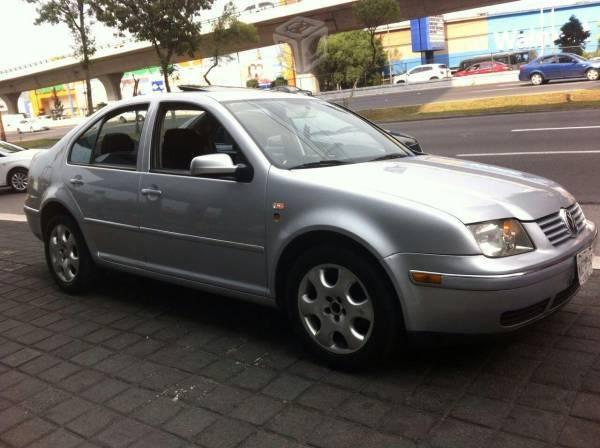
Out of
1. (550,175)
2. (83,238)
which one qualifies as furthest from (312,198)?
(550,175)

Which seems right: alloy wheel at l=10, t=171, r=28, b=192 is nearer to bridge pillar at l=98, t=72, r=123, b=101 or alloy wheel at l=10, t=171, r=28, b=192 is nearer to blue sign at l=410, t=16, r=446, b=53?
bridge pillar at l=98, t=72, r=123, b=101

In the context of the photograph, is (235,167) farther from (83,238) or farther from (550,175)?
(550,175)

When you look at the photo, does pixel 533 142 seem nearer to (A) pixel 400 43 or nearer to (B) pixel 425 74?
(B) pixel 425 74

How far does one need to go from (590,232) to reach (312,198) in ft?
5.30

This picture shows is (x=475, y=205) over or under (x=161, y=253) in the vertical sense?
over

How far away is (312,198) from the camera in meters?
3.31

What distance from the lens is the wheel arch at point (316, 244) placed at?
3.05 m

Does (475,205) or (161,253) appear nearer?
(475,205)

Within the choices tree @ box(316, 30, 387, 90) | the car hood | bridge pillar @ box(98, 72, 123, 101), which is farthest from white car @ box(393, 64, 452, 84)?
the car hood

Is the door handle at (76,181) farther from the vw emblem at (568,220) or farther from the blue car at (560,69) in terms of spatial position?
the blue car at (560,69)

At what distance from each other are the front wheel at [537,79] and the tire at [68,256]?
29.3 m

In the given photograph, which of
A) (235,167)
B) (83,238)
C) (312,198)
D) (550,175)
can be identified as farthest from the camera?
(550,175)

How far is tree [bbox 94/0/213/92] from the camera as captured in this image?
2291 cm

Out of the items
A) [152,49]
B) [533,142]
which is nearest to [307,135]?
[533,142]
